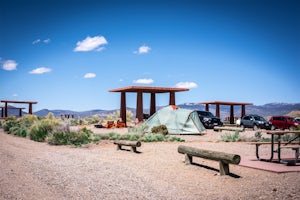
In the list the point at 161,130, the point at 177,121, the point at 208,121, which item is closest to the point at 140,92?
the point at 208,121

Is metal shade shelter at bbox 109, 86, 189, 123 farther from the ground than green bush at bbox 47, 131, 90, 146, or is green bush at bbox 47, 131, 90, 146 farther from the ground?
metal shade shelter at bbox 109, 86, 189, 123

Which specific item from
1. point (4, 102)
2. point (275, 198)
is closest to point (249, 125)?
point (275, 198)

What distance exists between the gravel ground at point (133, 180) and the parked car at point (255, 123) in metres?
19.5

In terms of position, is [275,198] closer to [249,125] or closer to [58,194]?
[58,194]

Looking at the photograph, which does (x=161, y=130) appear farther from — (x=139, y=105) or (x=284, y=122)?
(x=284, y=122)

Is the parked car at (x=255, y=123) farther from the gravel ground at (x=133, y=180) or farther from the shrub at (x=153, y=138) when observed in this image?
the gravel ground at (x=133, y=180)

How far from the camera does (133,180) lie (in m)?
7.96

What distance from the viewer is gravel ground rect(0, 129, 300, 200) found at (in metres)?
6.79

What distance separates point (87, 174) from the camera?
8672 mm

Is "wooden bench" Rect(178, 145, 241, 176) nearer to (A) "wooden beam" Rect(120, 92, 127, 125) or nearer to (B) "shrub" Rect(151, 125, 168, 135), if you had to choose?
(B) "shrub" Rect(151, 125, 168, 135)

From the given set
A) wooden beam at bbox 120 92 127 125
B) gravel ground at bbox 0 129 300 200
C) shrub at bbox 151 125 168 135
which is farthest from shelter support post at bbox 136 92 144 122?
gravel ground at bbox 0 129 300 200

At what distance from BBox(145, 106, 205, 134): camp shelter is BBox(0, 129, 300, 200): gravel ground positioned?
1095 centimetres

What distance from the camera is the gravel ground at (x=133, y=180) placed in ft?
22.3

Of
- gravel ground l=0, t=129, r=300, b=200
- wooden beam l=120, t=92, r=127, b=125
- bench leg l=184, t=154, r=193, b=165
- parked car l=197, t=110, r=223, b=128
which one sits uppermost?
wooden beam l=120, t=92, r=127, b=125
